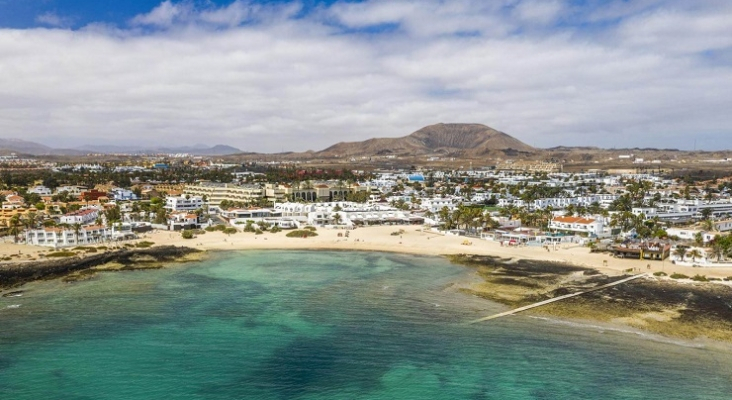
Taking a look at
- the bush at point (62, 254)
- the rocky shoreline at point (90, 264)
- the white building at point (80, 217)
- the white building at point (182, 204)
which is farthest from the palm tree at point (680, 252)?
the white building at point (182, 204)

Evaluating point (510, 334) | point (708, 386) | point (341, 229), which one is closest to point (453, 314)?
point (510, 334)

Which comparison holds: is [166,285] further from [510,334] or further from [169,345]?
[510,334]

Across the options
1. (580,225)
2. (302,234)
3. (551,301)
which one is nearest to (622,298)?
(551,301)

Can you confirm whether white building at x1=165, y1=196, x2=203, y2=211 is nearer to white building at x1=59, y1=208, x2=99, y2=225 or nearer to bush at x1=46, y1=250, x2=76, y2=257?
white building at x1=59, y1=208, x2=99, y2=225

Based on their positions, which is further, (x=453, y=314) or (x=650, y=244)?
(x=650, y=244)

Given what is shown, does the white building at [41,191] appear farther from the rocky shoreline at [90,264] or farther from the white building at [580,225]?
the white building at [580,225]

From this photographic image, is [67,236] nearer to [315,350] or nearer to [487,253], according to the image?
[315,350]

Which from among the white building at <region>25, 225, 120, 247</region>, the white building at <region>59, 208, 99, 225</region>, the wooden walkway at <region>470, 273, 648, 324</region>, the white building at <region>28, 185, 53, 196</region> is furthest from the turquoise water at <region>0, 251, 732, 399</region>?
the white building at <region>28, 185, 53, 196</region>
